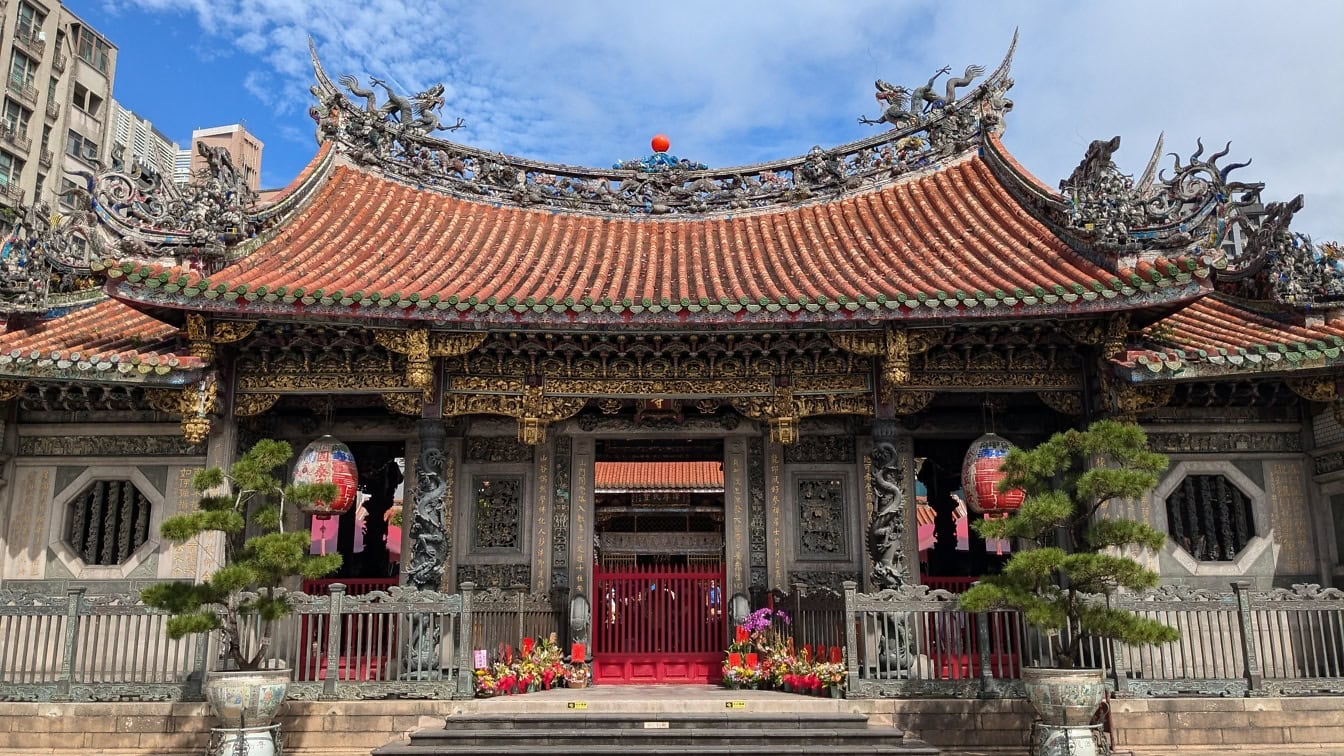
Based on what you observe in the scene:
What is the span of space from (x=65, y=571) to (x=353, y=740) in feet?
13.7

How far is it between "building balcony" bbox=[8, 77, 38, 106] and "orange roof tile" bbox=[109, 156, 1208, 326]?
1129 inches

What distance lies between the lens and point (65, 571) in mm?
9969

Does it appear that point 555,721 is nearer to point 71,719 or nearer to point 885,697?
point 885,697

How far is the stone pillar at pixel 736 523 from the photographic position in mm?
11031

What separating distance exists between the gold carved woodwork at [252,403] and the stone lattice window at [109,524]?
1532mm

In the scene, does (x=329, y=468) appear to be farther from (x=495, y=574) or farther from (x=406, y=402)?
(x=495, y=574)

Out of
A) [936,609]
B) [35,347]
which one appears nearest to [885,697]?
[936,609]

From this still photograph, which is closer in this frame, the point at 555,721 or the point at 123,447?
the point at 555,721

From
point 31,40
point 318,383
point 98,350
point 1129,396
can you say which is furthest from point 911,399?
point 31,40

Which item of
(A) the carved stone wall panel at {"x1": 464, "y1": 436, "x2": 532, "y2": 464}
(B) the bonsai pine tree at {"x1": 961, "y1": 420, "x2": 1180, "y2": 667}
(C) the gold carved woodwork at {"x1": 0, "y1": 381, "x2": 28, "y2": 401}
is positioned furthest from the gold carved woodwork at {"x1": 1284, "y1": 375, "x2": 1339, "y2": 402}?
(C) the gold carved woodwork at {"x1": 0, "y1": 381, "x2": 28, "y2": 401}

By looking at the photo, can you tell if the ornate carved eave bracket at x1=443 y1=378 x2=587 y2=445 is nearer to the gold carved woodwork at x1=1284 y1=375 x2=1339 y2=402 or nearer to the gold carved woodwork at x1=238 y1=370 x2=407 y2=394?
the gold carved woodwork at x1=238 y1=370 x2=407 y2=394

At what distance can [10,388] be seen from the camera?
9.55 metres

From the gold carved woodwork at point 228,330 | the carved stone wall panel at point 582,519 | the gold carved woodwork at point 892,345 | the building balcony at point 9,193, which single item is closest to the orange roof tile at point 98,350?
the gold carved woodwork at point 228,330

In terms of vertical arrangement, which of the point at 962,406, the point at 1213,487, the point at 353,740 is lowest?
the point at 353,740
